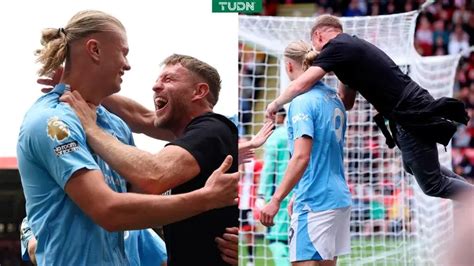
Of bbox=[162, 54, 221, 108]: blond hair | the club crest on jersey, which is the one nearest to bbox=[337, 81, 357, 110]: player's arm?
the club crest on jersey

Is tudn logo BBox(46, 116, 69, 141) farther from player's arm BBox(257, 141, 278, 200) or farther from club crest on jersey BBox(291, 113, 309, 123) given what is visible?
player's arm BBox(257, 141, 278, 200)

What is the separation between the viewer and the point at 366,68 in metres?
1.70

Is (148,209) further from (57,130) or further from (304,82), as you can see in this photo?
(304,82)

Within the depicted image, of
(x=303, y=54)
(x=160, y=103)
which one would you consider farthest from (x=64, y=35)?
(x=303, y=54)

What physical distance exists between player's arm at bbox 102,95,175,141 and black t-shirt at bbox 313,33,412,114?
0.39 meters

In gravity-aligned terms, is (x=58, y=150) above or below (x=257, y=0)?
below

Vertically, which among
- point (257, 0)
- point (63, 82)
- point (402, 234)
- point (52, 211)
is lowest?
point (402, 234)

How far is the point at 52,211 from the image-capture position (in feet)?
3.42

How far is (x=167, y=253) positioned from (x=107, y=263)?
0.29 metres

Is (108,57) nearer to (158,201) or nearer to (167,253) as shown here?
(158,201)

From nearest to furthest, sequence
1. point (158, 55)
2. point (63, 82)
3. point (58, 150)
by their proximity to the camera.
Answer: point (58, 150)
point (63, 82)
point (158, 55)

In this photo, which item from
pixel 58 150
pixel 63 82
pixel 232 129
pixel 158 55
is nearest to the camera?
pixel 58 150

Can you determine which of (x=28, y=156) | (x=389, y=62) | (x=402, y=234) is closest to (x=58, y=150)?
(x=28, y=156)

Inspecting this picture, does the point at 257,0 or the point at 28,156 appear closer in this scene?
the point at 28,156
